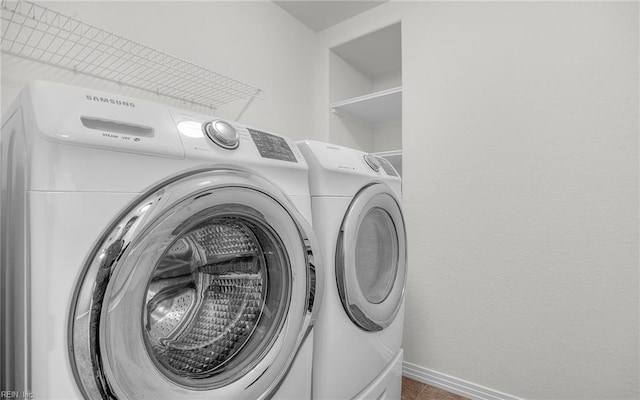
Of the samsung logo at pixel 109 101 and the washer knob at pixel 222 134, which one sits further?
the washer knob at pixel 222 134

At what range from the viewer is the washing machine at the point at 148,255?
A: 494mm

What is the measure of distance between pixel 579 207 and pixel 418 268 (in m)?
0.79

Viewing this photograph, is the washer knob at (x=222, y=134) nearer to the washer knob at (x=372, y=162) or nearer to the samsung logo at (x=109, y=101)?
the samsung logo at (x=109, y=101)

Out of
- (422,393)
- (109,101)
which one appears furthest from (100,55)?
(422,393)

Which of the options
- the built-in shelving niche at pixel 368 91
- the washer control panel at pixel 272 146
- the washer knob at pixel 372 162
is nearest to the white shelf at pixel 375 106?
the built-in shelving niche at pixel 368 91

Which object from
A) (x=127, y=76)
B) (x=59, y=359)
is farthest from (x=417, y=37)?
(x=59, y=359)

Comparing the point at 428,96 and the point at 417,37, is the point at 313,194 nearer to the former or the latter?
the point at 428,96

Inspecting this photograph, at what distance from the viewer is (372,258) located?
1211 mm

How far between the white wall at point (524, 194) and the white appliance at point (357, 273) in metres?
0.51

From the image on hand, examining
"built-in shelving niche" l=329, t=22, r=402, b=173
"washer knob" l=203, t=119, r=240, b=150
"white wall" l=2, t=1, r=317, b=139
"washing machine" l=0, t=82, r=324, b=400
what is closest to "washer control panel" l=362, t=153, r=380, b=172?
"washing machine" l=0, t=82, r=324, b=400

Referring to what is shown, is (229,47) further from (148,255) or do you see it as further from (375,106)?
(148,255)

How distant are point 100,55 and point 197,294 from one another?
1.04 metres

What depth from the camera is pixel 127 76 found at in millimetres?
1295

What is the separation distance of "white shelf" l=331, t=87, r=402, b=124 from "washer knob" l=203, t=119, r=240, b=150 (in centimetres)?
144
